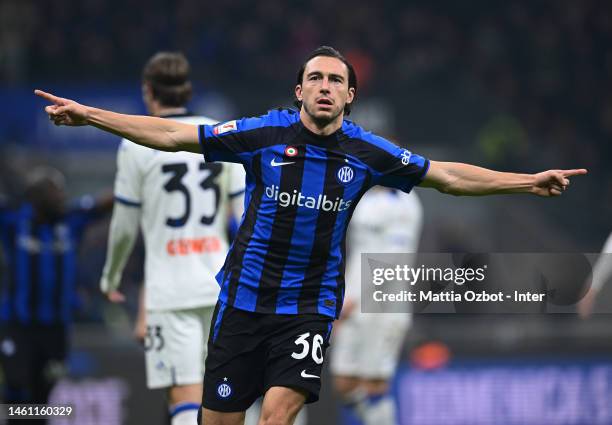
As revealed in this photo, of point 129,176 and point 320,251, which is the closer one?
point 320,251

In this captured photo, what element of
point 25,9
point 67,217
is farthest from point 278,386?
point 25,9

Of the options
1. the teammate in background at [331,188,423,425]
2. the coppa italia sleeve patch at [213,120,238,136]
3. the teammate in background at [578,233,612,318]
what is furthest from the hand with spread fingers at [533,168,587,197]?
the teammate in background at [331,188,423,425]

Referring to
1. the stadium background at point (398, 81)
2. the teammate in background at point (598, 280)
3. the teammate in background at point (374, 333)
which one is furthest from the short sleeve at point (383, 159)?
the stadium background at point (398, 81)

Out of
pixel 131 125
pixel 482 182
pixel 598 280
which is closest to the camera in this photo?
pixel 131 125

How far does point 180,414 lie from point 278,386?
1.31m

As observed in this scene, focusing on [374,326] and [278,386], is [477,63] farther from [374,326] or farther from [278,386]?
[278,386]

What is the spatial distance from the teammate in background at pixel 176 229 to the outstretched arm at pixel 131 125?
1198 millimetres

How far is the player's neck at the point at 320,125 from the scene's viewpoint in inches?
174

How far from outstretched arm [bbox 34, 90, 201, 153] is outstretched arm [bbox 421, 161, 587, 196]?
3.43 feet

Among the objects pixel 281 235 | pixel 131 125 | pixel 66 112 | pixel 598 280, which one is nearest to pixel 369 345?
pixel 598 280

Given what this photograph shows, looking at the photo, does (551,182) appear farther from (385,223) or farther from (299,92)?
(385,223)

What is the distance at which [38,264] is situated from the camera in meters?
7.55

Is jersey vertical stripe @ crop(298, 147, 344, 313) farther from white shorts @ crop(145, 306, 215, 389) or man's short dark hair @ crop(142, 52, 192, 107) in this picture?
man's short dark hair @ crop(142, 52, 192, 107)

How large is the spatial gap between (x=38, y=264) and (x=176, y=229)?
91.6 inches
